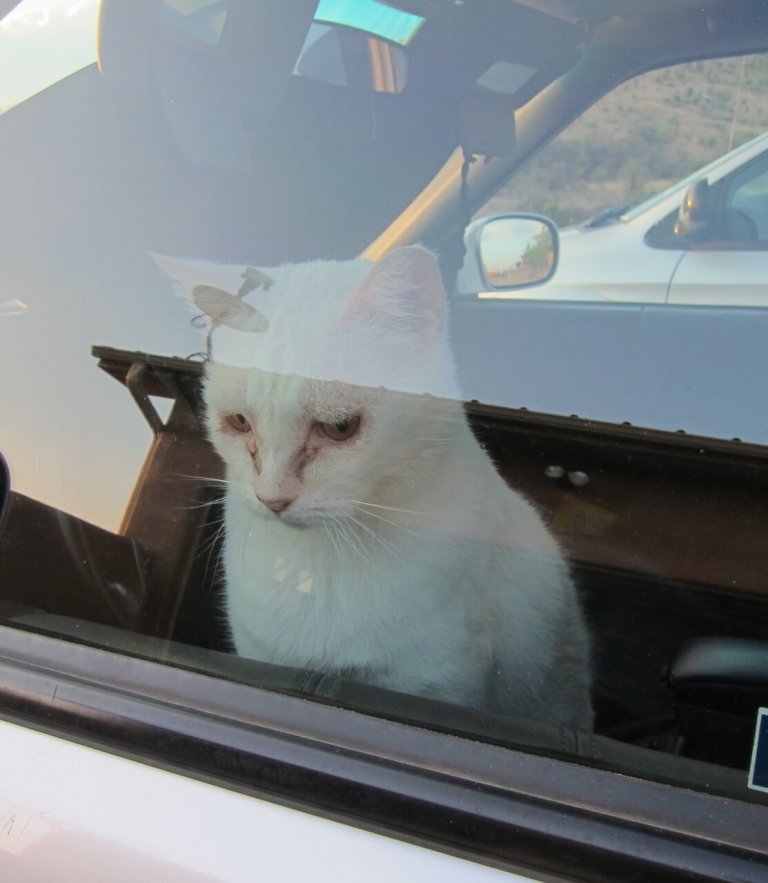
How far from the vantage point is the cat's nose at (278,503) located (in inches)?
44.6

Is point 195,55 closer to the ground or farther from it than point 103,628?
farther from it

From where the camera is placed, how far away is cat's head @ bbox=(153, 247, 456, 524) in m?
1.10

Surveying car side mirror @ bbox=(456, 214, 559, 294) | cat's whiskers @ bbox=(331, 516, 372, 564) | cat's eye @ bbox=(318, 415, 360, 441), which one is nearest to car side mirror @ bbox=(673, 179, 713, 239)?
car side mirror @ bbox=(456, 214, 559, 294)

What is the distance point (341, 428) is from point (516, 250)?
39 cm

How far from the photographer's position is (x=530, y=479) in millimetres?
1431

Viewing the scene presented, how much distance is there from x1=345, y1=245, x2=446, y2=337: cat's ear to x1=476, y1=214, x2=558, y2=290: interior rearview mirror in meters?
0.12

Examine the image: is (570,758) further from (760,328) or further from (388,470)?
(760,328)

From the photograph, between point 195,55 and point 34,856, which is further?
point 195,55

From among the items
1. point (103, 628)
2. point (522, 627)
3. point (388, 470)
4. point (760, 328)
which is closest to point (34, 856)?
point (103, 628)

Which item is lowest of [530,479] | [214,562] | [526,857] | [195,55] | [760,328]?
[526,857]

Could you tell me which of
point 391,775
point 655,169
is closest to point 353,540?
point 391,775

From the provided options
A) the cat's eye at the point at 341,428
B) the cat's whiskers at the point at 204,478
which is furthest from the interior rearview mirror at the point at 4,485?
the cat's eye at the point at 341,428

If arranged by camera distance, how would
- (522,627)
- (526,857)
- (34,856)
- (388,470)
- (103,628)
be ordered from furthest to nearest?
(522,627) < (388,470) < (103,628) < (34,856) < (526,857)

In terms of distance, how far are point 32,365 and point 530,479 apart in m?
0.87
